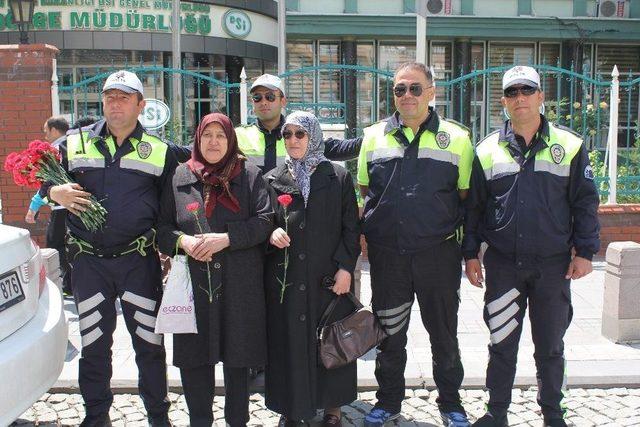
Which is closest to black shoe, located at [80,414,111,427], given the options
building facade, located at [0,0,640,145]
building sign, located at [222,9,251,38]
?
building facade, located at [0,0,640,145]

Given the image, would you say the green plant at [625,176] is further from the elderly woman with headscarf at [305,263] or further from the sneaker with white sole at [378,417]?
the elderly woman with headscarf at [305,263]

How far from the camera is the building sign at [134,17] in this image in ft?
57.5

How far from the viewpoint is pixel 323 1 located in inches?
706

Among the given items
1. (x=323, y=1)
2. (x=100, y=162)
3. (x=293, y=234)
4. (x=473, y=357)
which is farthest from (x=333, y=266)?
(x=323, y=1)

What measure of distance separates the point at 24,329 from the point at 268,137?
2.00m

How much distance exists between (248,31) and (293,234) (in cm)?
1648

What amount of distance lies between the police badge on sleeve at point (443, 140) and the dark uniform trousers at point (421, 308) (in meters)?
0.55

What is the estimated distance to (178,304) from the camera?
3602 millimetres

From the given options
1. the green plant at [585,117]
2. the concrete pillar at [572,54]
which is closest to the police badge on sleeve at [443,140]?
the green plant at [585,117]

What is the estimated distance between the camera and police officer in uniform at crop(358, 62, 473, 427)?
148 inches

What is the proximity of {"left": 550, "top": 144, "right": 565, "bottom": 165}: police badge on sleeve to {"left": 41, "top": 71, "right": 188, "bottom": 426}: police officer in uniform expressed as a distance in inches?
85.1

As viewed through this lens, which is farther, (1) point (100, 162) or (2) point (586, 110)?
(2) point (586, 110)

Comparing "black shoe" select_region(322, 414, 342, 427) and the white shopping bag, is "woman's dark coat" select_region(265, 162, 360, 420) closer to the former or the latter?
"black shoe" select_region(322, 414, 342, 427)

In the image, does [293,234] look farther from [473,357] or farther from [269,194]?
[473,357]
